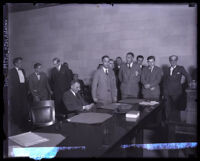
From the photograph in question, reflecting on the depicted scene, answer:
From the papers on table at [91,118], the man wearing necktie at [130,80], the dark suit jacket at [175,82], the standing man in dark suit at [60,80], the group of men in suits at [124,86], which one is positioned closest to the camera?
the papers on table at [91,118]

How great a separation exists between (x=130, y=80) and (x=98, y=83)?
587 mm

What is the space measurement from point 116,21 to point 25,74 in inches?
96.0

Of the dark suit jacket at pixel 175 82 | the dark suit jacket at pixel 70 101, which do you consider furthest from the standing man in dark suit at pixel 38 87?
the dark suit jacket at pixel 175 82

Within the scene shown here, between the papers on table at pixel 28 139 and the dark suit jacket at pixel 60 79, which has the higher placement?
the dark suit jacket at pixel 60 79

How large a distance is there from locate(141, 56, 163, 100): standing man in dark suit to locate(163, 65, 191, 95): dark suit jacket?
0.13 meters

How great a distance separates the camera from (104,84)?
8.81ft

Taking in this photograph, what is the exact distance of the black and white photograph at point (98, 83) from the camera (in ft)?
4.00

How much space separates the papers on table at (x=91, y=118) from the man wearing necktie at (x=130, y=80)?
1.32 metres

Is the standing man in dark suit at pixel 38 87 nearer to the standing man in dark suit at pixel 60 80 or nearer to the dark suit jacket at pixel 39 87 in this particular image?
the dark suit jacket at pixel 39 87

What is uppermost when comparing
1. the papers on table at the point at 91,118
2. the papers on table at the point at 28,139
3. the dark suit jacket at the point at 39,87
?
the dark suit jacket at the point at 39,87

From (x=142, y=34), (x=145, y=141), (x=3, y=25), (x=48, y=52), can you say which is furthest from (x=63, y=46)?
(x=145, y=141)

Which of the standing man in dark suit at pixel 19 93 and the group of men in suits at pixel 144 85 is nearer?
the standing man in dark suit at pixel 19 93

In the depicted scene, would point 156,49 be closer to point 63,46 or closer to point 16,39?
point 63,46

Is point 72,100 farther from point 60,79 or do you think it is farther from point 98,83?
point 60,79
